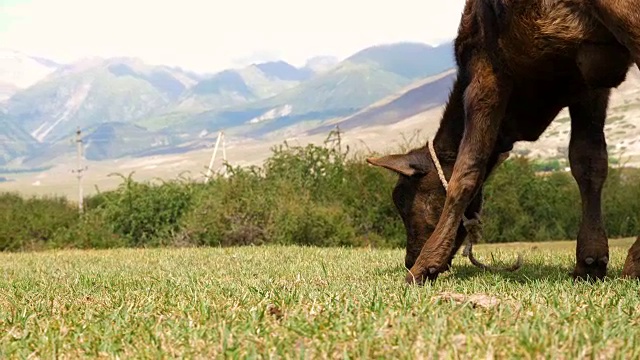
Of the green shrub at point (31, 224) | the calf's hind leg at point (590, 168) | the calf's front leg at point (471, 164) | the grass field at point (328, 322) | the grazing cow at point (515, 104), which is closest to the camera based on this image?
the grass field at point (328, 322)

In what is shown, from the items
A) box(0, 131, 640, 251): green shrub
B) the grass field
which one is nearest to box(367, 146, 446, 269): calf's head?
the grass field

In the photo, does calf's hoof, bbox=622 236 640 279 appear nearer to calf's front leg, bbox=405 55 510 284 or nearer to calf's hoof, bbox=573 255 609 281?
calf's hoof, bbox=573 255 609 281

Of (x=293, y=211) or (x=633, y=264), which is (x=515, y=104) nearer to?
(x=633, y=264)

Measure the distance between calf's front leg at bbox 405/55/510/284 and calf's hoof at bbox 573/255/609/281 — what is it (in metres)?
1.07

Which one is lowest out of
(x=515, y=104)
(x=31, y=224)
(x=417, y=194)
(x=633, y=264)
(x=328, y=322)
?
(x=31, y=224)

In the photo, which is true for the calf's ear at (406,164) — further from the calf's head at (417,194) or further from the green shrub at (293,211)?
the green shrub at (293,211)

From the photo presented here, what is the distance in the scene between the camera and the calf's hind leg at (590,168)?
6434 millimetres

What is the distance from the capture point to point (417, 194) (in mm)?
7328

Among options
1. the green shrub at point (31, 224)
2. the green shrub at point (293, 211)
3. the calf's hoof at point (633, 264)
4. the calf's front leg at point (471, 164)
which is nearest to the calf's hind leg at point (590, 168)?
the calf's hoof at point (633, 264)

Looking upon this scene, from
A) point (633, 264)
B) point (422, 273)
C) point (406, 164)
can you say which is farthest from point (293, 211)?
point (633, 264)

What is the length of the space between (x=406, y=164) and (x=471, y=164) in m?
1.13

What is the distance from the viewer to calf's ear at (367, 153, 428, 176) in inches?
286

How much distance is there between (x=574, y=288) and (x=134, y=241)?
63.3 ft

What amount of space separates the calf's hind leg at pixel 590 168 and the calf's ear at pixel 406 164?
1.32 metres
